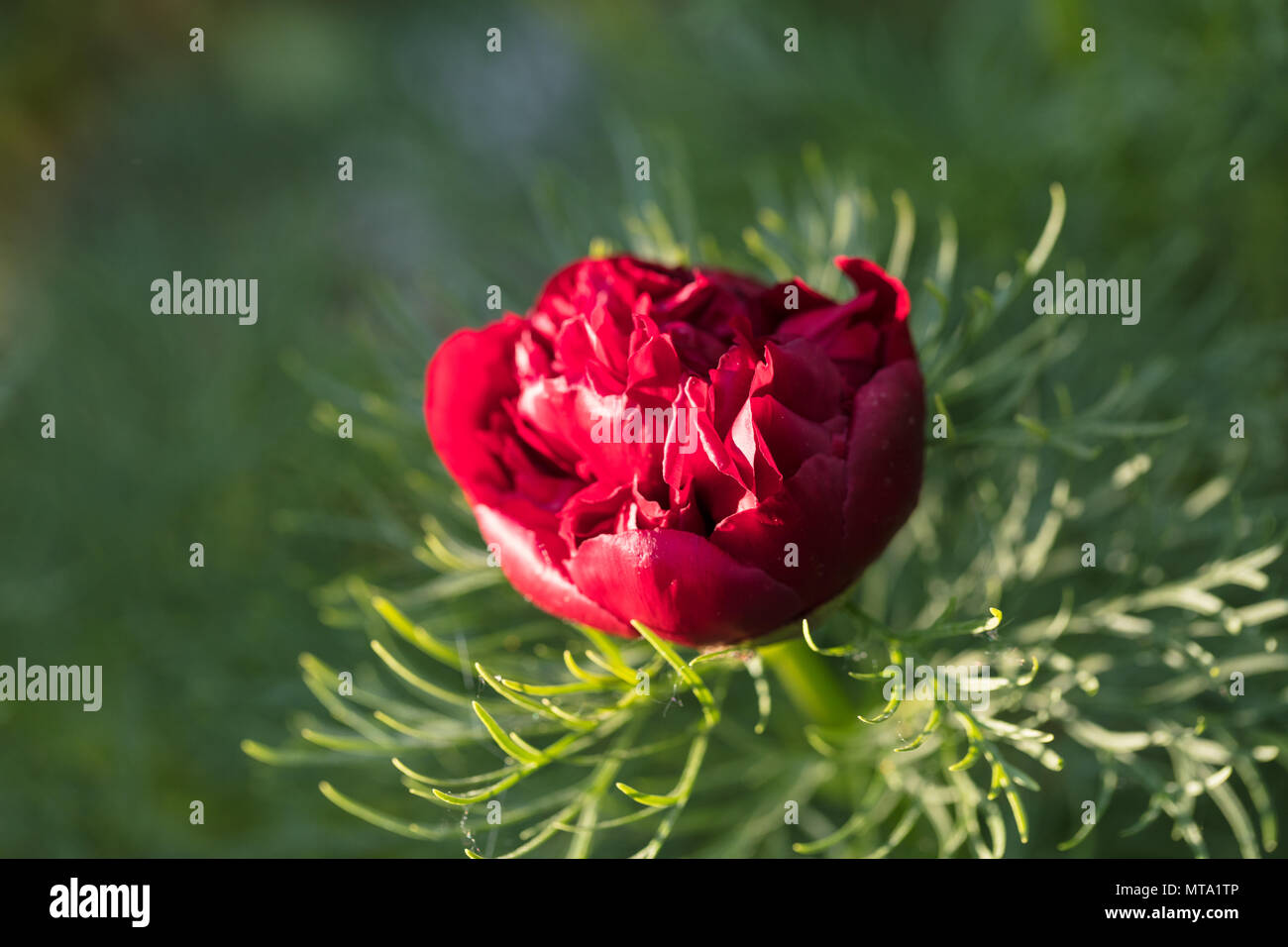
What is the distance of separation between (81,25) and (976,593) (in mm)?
1377

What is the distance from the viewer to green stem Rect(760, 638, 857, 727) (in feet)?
1.72

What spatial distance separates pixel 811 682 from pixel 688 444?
8.4 inches

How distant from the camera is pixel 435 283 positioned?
72 centimetres

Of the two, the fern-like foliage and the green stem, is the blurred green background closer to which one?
the fern-like foliage

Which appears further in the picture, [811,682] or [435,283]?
[435,283]

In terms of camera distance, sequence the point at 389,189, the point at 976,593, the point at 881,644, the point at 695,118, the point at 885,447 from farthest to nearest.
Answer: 1. the point at 389,189
2. the point at 695,118
3. the point at 976,593
4. the point at 881,644
5. the point at 885,447

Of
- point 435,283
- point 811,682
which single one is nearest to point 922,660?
point 811,682

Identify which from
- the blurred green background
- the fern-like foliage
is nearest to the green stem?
the fern-like foliage

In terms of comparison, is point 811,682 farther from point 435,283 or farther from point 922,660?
point 435,283

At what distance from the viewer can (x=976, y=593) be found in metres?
0.63

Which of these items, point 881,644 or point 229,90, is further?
point 229,90

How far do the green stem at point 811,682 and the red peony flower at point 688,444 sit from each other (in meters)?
0.10
